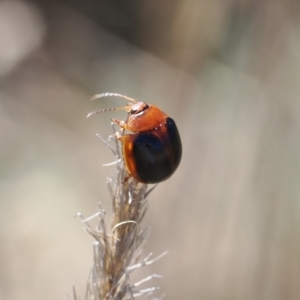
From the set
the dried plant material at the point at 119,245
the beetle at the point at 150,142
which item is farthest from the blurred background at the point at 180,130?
the dried plant material at the point at 119,245

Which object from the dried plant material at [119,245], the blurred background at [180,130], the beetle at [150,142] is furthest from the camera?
the blurred background at [180,130]

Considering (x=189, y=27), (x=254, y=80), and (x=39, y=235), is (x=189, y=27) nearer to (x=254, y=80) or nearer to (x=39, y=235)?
(x=254, y=80)

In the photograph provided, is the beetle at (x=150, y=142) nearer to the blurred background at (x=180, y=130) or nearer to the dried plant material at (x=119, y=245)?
the dried plant material at (x=119, y=245)

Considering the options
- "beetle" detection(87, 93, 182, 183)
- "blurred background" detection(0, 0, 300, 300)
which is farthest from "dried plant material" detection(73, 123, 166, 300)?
"blurred background" detection(0, 0, 300, 300)

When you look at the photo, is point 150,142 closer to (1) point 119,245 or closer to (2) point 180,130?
(1) point 119,245

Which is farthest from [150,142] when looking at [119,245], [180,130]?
[180,130]
